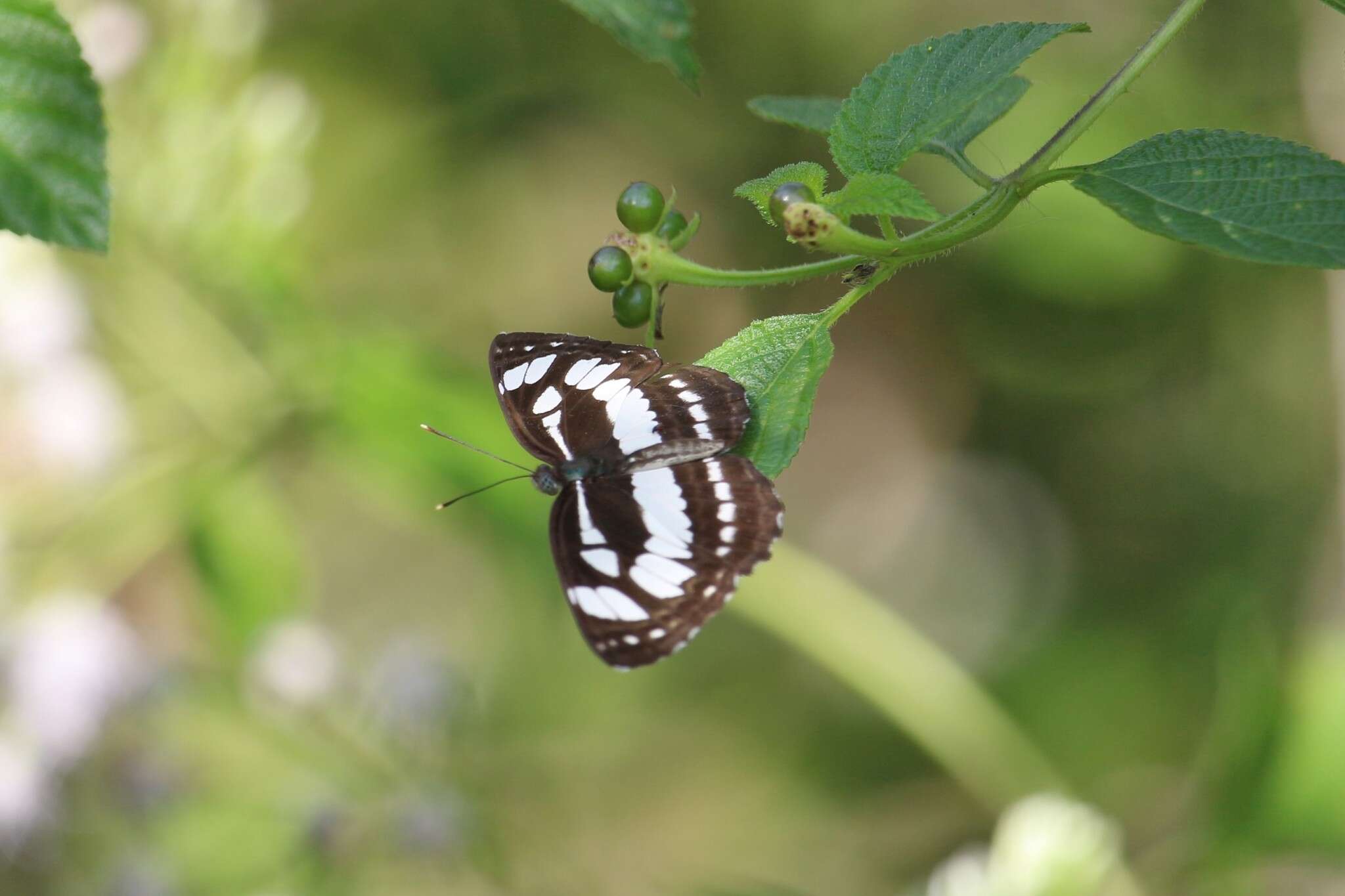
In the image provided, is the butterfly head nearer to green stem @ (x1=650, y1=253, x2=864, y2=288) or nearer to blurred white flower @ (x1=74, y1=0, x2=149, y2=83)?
green stem @ (x1=650, y1=253, x2=864, y2=288)

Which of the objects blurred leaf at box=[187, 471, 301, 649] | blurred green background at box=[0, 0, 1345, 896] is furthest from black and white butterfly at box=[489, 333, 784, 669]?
blurred leaf at box=[187, 471, 301, 649]

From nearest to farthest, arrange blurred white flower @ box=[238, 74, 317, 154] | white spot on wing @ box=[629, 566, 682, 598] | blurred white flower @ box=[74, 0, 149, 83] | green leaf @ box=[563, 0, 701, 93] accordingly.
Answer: green leaf @ box=[563, 0, 701, 93] → white spot on wing @ box=[629, 566, 682, 598] → blurred white flower @ box=[74, 0, 149, 83] → blurred white flower @ box=[238, 74, 317, 154]

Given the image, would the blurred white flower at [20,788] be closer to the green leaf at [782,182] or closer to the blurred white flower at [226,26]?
the blurred white flower at [226,26]

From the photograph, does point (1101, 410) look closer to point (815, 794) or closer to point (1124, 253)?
point (1124, 253)

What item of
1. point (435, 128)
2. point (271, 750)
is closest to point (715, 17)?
point (435, 128)

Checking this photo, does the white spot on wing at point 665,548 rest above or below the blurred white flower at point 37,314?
above

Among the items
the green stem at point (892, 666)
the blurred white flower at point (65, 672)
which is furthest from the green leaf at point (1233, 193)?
the blurred white flower at point (65, 672)

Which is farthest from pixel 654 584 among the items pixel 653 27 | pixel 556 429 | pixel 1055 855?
pixel 1055 855
